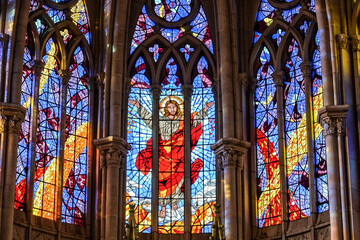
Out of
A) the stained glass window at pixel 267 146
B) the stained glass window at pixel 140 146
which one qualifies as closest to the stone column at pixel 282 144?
the stained glass window at pixel 267 146

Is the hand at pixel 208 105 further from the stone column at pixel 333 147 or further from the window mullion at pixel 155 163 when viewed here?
the stone column at pixel 333 147

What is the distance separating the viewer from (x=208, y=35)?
3294cm

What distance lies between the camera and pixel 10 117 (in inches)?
1095

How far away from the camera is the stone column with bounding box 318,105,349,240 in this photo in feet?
89.0

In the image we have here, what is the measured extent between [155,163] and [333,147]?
6.15m

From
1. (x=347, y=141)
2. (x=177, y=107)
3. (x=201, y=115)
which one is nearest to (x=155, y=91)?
(x=177, y=107)

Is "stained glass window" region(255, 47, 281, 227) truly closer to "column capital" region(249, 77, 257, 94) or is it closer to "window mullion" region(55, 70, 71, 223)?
"column capital" region(249, 77, 257, 94)

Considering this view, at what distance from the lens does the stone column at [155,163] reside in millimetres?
30984

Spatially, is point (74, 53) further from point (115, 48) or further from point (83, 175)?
point (83, 175)

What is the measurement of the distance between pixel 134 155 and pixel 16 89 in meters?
4.98

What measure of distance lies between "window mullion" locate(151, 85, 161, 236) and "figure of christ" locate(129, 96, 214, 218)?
14 cm

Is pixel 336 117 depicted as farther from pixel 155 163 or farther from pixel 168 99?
pixel 168 99

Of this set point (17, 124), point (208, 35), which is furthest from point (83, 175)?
point (208, 35)

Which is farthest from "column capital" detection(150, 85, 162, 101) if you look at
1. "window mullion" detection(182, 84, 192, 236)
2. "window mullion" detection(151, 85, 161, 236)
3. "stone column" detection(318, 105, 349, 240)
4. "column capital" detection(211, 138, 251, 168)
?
"stone column" detection(318, 105, 349, 240)
